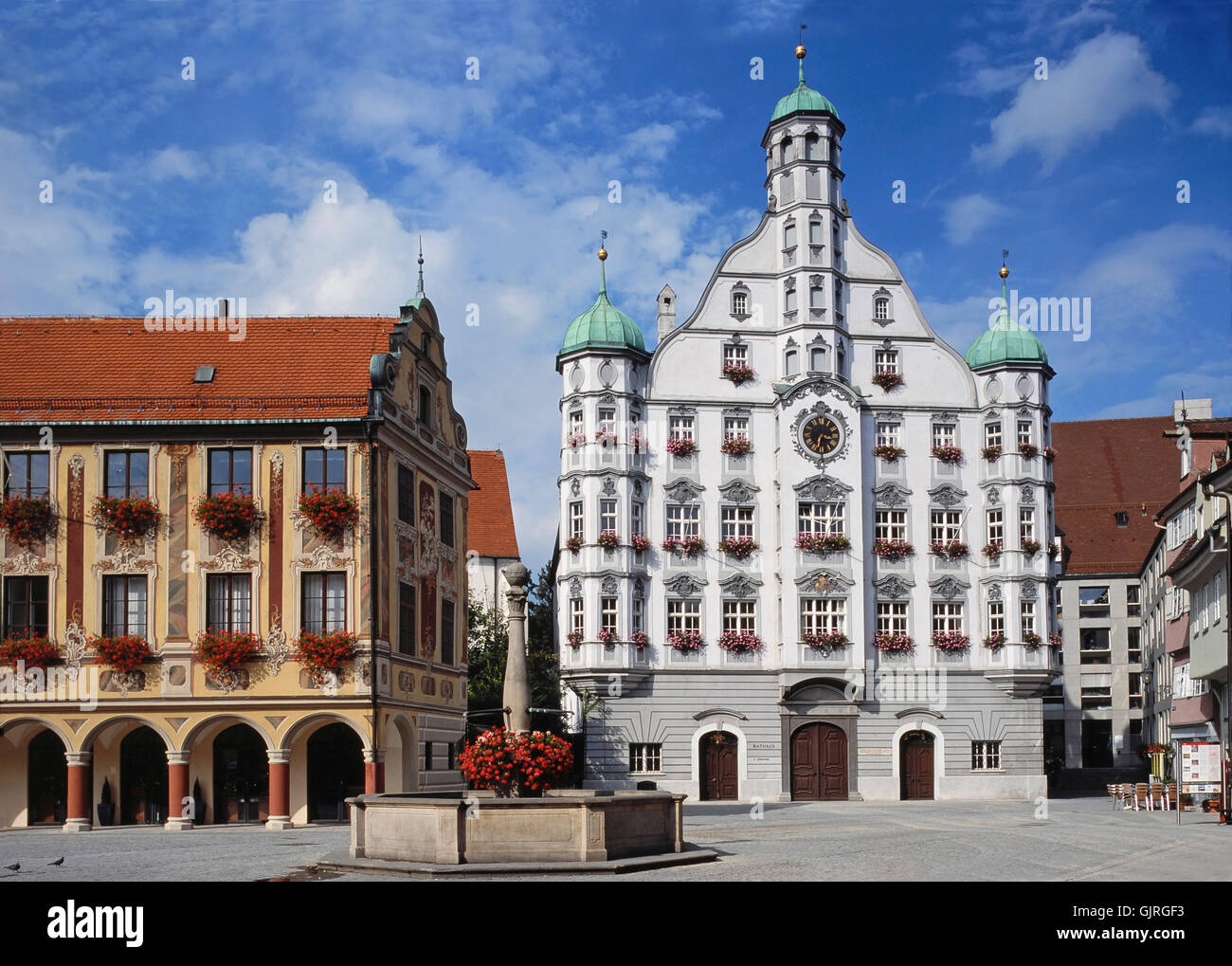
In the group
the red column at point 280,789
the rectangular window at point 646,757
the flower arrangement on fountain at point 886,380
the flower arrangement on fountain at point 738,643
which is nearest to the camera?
the red column at point 280,789

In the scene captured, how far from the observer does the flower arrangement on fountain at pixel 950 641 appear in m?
52.5

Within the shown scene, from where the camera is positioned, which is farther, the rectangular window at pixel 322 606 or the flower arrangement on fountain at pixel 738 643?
the flower arrangement on fountain at pixel 738 643

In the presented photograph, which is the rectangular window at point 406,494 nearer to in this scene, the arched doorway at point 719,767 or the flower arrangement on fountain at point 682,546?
the flower arrangement on fountain at point 682,546

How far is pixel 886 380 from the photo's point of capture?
53719mm

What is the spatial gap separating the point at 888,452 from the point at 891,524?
2.54m

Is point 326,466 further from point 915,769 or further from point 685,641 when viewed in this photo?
point 915,769

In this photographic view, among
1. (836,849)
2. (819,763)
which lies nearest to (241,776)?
(836,849)

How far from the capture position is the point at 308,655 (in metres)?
35.3

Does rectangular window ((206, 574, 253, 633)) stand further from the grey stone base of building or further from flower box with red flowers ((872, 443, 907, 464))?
flower box with red flowers ((872, 443, 907, 464))

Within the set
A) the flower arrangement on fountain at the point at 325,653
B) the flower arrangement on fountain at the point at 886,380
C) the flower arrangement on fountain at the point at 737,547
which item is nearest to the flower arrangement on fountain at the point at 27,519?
the flower arrangement on fountain at the point at 325,653

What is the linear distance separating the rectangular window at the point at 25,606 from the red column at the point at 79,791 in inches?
121

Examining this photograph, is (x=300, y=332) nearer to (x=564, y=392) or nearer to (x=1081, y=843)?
(x=564, y=392)

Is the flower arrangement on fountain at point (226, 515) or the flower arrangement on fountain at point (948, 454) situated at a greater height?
the flower arrangement on fountain at point (948, 454)
